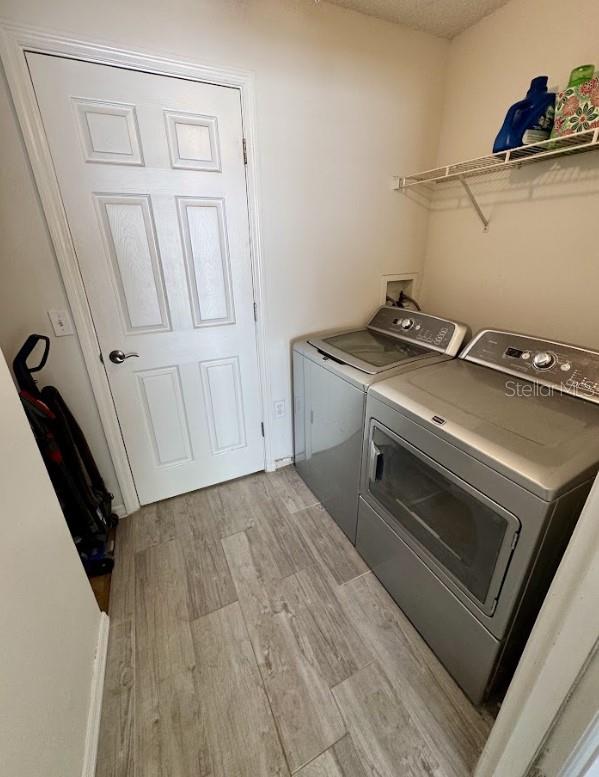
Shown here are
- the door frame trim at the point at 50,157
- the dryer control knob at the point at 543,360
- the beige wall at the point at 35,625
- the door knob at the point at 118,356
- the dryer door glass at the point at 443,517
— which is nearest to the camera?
the beige wall at the point at 35,625

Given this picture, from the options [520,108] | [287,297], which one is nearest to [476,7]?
[520,108]

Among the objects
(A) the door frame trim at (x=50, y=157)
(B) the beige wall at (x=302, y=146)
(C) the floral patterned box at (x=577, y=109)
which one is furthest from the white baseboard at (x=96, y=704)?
(C) the floral patterned box at (x=577, y=109)

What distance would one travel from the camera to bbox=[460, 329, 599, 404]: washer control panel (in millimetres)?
1188

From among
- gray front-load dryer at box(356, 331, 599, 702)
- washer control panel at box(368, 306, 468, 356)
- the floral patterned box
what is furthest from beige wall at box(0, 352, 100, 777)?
the floral patterned box

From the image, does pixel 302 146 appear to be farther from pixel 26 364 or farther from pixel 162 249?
pixel 26 364

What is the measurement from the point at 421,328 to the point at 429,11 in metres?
1.48

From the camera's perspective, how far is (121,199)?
4.75ft

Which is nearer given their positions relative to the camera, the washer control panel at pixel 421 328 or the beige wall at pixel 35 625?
the beige wall at pixel 35 625

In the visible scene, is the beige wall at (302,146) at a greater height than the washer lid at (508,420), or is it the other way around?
the beige wall at (302,146)

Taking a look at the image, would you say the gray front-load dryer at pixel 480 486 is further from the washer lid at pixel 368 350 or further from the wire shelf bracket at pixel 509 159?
the wire shelf bracket at pixel 509 159

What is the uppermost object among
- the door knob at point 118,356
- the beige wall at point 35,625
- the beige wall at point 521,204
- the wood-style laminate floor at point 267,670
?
the beige wall at point 521,204

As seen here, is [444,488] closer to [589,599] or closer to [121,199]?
[589,599]

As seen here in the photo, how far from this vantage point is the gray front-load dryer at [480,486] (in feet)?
2.83

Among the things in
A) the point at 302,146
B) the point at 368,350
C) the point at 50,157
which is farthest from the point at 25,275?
the point at 368,350
